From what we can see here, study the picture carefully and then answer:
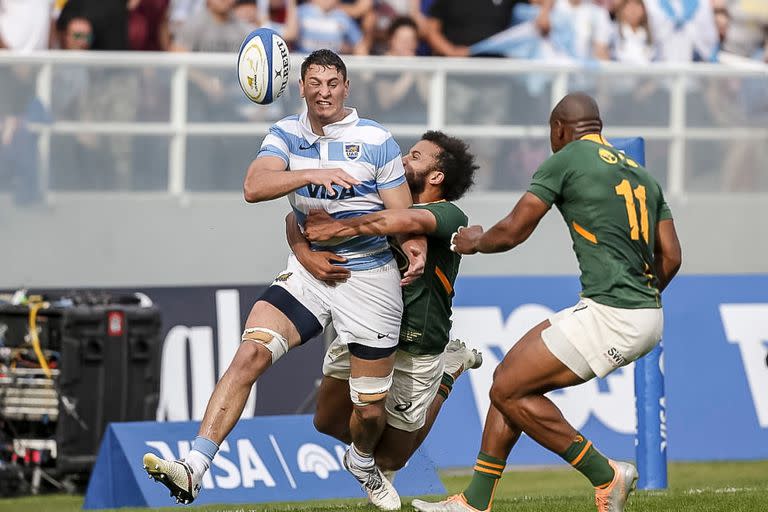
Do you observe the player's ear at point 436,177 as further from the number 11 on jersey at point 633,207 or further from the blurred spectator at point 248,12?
the blurred spectator at point 248,12

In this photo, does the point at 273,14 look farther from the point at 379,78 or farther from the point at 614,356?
the point at 614,356

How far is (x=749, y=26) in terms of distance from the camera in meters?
14.5

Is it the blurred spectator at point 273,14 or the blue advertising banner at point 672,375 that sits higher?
the blurred spectator at point 273,14

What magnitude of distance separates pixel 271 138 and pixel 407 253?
92cm

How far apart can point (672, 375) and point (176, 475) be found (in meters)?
5.92

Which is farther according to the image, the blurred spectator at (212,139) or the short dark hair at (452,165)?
the blurred spectator at (212,139)

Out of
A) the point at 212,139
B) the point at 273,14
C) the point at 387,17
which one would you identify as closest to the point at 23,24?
the point at 212,139

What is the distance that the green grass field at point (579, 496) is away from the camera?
7.91 metres

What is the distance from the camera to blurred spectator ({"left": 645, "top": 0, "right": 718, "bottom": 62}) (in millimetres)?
14008

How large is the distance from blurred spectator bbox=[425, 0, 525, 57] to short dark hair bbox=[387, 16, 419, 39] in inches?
5.4

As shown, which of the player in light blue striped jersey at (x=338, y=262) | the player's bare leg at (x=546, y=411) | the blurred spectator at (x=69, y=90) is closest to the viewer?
the player's bare leg at (x=546, y=411)

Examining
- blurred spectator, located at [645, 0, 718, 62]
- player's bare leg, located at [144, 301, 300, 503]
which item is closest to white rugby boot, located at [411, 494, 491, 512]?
player's bare leg, located at [144, 301, 300, 503]

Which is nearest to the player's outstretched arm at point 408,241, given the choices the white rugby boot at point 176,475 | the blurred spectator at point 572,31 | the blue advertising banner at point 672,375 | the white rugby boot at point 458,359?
the white rugby boot at point 458,359

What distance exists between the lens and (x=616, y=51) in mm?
13758
